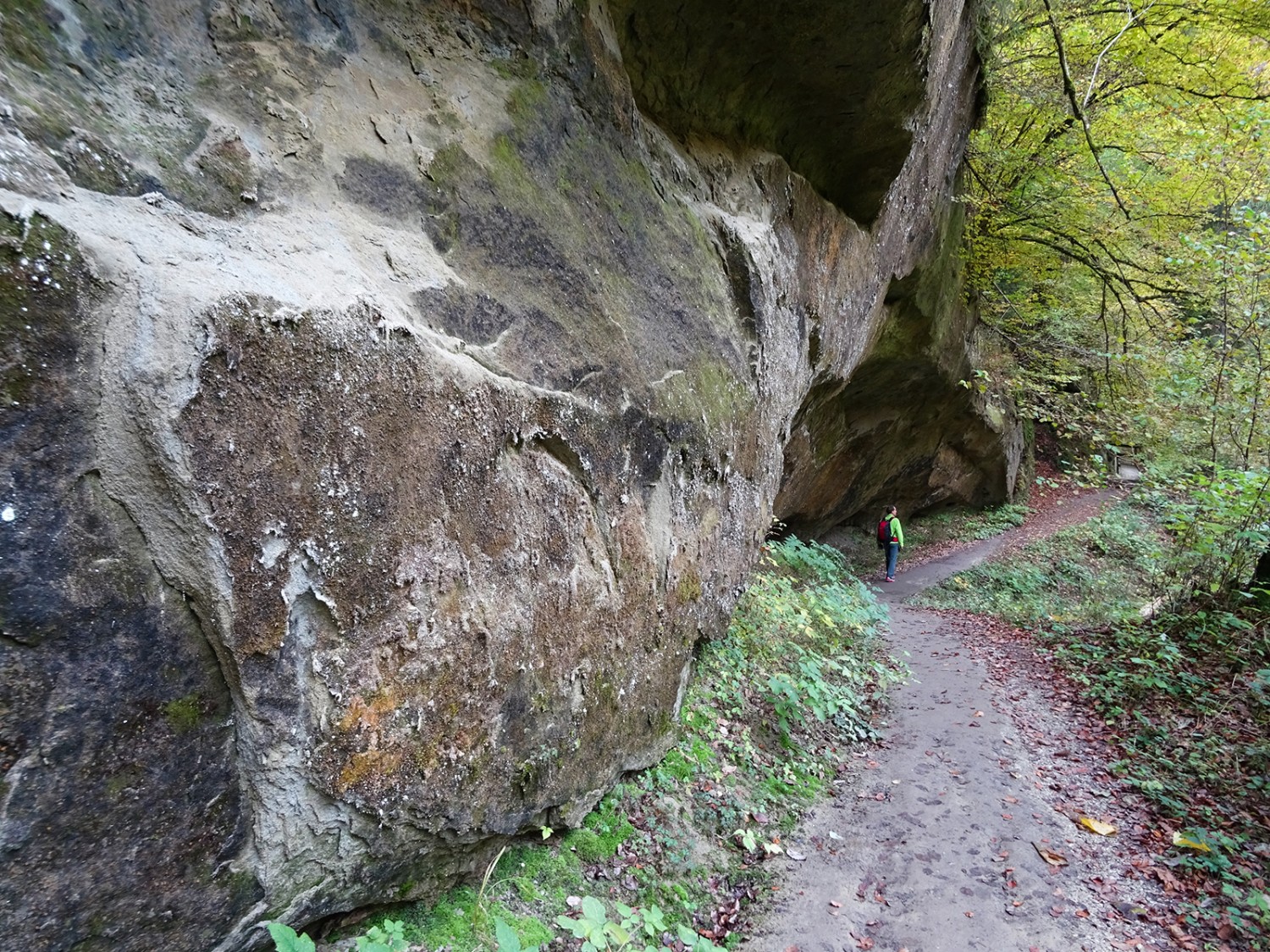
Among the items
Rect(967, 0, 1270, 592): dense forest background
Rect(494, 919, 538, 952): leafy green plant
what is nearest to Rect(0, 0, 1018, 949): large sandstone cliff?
Rect(494, 919, 538, 952): leafy green plant

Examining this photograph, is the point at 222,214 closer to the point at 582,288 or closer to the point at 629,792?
the point at 582,288

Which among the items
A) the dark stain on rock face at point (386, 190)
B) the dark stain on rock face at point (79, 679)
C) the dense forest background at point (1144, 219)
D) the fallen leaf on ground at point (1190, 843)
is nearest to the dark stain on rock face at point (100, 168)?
the dark stain on rock face at point (79, 679)

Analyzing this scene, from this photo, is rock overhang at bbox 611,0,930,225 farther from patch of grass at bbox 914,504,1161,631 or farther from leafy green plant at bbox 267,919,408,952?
patch of grass at bbox 914,504,1161,631

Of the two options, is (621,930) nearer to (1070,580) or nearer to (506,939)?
(506,939)

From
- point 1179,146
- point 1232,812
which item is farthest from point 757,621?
point 1179,146

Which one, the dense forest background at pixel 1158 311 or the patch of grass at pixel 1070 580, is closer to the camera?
the dense forest background at pixel 1158 311

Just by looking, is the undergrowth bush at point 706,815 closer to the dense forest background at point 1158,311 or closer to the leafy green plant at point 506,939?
the leafy green plant at point 506,939

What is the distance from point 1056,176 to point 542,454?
12420mm

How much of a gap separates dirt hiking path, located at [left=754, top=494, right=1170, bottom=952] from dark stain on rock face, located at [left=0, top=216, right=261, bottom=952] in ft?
10.6

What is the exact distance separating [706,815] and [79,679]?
3.78m

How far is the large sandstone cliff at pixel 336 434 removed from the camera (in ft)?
5.95

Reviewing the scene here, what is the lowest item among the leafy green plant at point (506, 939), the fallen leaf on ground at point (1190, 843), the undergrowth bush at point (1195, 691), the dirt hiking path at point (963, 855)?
the dirt hiking path at point (963, 855)

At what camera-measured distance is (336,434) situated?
2322mm

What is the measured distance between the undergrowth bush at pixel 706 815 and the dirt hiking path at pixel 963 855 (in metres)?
0.31
